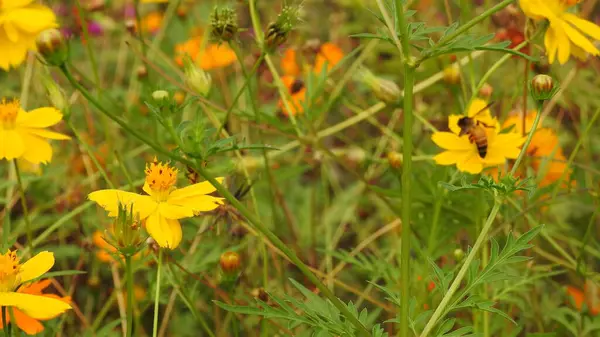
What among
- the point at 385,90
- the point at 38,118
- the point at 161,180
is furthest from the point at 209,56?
the point at 161,180

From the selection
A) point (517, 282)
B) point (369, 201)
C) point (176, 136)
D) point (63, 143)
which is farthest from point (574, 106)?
point (176, 136)

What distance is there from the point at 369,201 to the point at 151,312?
48 cm

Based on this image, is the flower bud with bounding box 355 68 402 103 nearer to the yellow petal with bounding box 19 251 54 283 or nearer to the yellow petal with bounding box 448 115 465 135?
the yellow petal with bounding box 448 115 465 135

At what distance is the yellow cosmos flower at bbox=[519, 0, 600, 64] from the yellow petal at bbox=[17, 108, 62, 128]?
53 cm

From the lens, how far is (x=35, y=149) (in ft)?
2.91

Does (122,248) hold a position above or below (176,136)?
below

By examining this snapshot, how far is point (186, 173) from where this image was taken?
82cm

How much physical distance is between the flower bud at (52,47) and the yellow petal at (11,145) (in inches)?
8.6

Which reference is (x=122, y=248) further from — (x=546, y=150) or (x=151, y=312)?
(x=546, y=150)

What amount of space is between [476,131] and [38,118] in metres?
0.51

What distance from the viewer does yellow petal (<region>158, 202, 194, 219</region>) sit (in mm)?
751

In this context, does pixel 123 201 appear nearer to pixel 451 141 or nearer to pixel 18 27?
pixel 18 27

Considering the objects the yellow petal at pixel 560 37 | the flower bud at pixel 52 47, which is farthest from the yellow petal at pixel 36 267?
the yellow petal at pixel 560 37

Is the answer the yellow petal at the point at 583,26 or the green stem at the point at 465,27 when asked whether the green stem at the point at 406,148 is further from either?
the yellow petal at the point at 583,26
